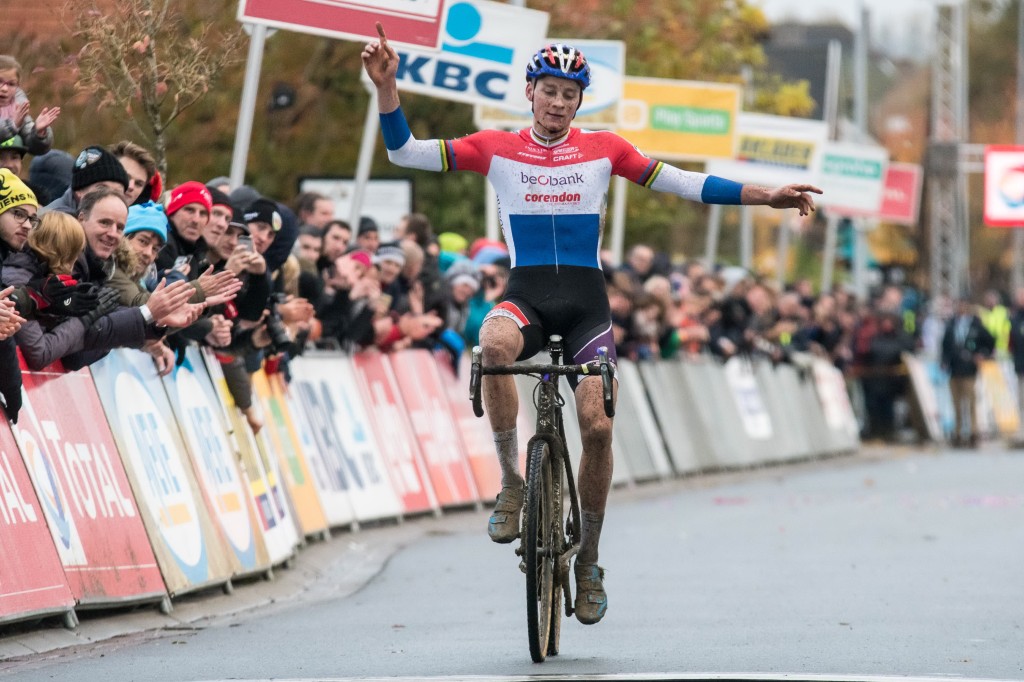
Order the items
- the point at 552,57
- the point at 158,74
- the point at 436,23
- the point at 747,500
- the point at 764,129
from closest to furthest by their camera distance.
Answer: the point at 552,57, the point at 158,74, the point at 436,23, the point at 747,500, the point at 764,129

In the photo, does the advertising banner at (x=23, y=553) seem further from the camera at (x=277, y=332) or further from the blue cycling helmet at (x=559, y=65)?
the camera at (x=277, y=332)

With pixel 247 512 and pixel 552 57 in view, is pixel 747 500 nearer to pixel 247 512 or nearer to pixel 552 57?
pixel 247 512

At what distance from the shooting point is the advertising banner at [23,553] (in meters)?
8.81

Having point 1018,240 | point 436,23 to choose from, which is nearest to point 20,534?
point 436,23

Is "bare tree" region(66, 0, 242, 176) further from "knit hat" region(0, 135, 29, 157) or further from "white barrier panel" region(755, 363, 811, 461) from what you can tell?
"white barrier panel" region(755, 363, 811, 461)

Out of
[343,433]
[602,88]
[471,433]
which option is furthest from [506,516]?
[602,88]

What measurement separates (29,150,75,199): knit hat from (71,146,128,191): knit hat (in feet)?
2.85

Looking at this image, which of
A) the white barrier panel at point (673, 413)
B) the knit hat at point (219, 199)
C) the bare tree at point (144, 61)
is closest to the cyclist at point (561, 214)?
the bare tree at point (144, 61)

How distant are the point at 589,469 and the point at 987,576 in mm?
4237

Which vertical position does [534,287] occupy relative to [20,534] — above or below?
above

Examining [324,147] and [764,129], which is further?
[764,129]

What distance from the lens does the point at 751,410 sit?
27.0 meters

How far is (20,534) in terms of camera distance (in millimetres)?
9000

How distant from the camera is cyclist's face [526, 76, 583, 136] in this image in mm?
9000
